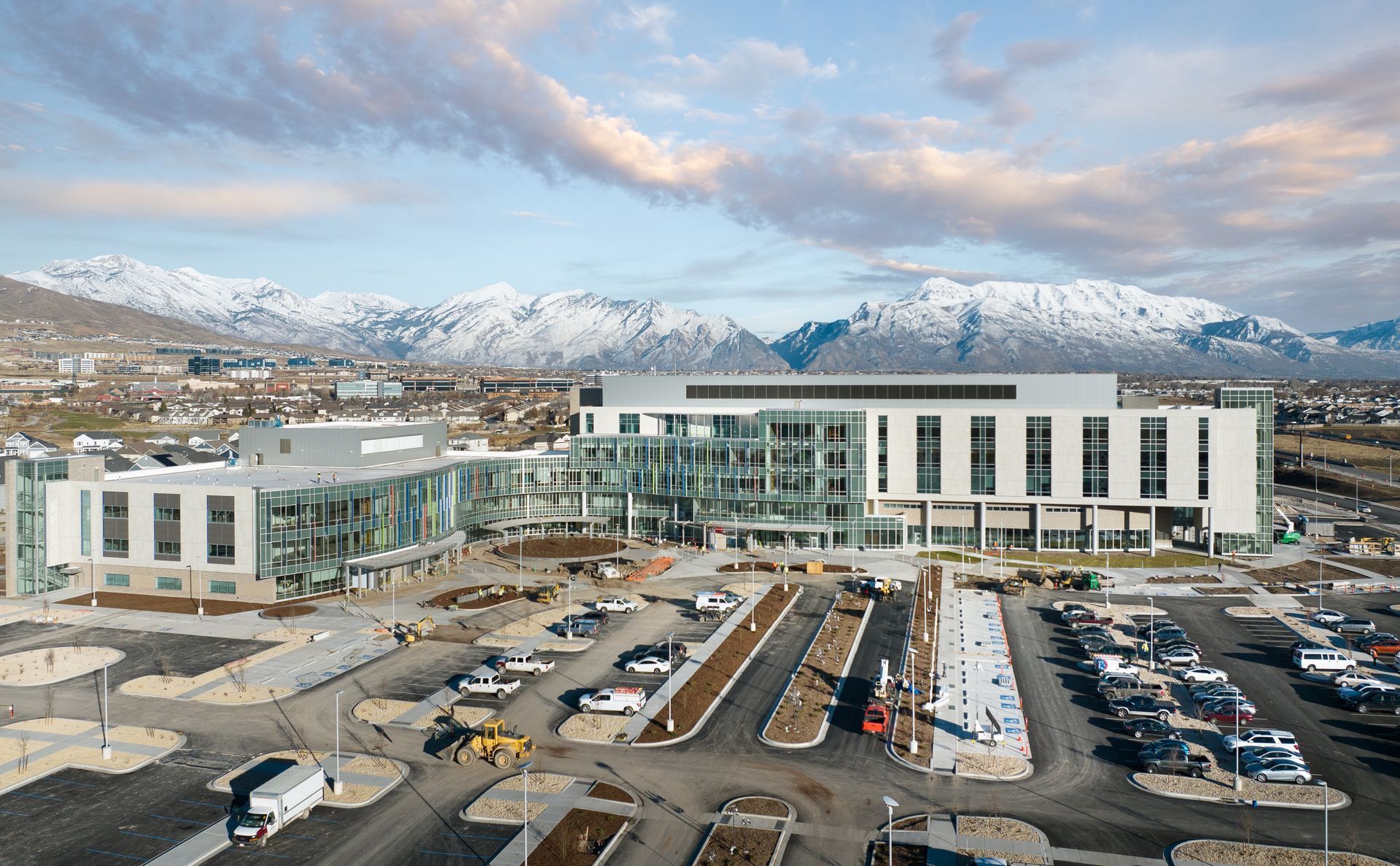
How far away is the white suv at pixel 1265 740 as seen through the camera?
46469 mm

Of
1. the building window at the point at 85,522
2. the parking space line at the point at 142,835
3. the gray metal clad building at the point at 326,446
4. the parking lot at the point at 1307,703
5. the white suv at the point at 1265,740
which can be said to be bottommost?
the parking lot at the point at 1307,703

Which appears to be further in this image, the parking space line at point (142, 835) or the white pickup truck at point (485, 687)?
the white pickup truck at point (485, 687)

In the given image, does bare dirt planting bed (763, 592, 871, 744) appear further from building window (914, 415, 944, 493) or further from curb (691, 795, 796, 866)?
building window (914, 415, 944, 493)

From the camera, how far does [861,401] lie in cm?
11750

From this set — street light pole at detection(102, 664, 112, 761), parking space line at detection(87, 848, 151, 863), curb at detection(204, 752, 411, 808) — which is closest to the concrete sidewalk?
curb at detection(204, 752, 411, 808)

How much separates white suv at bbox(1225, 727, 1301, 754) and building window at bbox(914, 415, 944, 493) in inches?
2422

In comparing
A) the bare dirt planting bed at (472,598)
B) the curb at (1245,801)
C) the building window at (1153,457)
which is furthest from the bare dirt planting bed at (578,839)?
the building window at (1153,457)

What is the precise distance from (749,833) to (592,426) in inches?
3458

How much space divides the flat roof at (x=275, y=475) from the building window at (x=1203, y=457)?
92591 mm

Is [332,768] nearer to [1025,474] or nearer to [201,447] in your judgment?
[1025,474]

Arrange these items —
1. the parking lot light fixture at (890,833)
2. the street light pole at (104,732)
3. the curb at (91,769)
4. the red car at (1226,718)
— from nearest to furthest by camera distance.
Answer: the parking lot light fixture at (890,833) → the curb at (91,769) → the street light pole at (104,732) → the red car at (1226,718)

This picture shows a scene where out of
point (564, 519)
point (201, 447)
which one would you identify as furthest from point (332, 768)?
point (201, 447)

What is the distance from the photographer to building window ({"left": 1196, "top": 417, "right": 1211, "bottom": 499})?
102 meters

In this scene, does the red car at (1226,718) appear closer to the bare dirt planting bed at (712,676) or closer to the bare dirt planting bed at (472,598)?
the bare dirt planting bed at (712,676)
